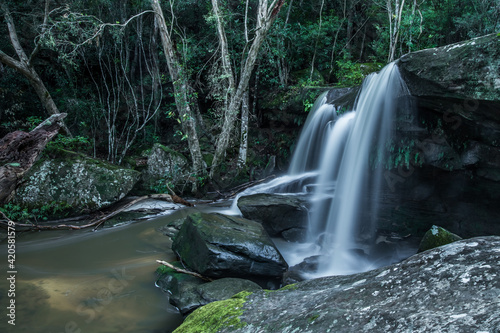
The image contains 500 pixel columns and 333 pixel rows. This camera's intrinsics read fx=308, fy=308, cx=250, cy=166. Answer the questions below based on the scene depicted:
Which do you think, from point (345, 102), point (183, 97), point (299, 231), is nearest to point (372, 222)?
point (299, 231)

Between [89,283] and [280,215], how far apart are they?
11.8ft

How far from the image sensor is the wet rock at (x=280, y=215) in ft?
20.7

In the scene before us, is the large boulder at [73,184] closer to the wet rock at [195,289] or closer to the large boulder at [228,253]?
the large boulder at [228,253]

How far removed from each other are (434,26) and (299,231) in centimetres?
938

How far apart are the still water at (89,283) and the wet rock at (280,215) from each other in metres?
1.80

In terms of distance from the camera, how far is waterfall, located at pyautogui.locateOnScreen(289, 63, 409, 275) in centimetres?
598

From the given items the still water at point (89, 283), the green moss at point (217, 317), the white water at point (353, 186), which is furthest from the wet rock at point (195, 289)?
the white water at point (353, 186)

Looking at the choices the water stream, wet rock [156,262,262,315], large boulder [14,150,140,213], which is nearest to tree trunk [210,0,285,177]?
the water stream

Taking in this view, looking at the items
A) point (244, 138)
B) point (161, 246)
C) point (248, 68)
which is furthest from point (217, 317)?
point (244, 138)

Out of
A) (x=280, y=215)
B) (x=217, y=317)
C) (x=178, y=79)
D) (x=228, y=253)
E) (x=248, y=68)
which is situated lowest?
(x=280, y=215)

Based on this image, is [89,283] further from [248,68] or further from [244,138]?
[248,68]

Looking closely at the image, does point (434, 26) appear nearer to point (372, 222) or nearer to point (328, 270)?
point (372, 222)

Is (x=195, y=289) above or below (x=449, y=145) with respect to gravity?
below

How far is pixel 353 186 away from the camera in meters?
6.44
